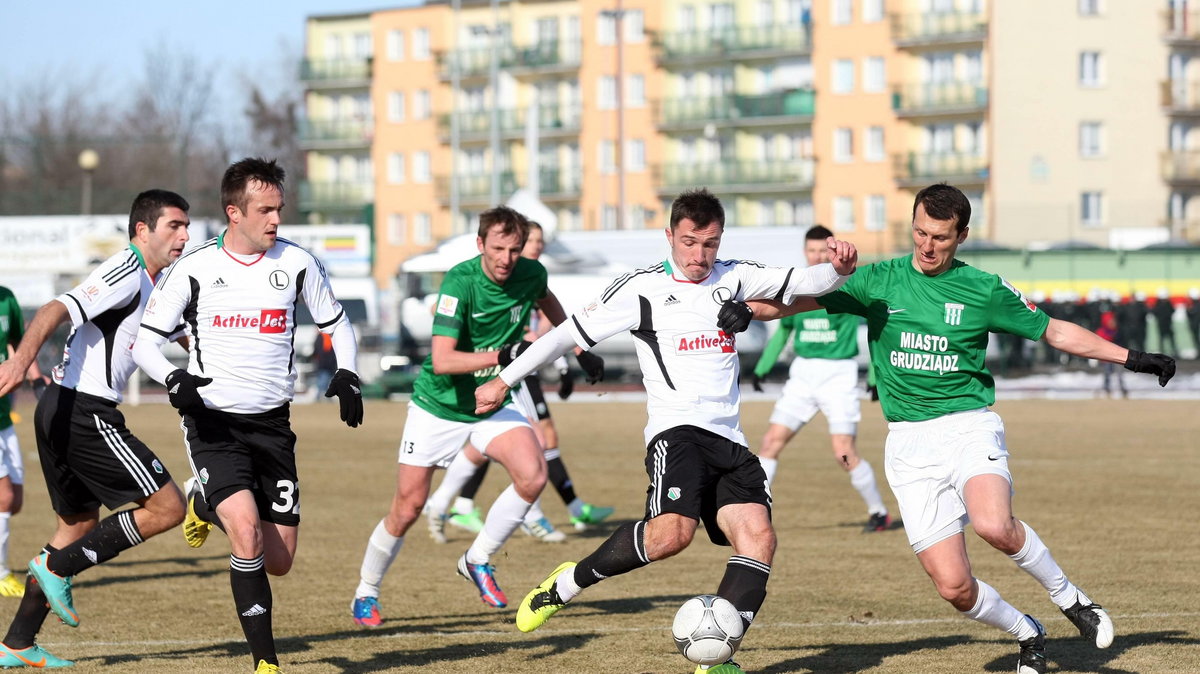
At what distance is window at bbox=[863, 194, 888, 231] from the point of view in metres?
69.5

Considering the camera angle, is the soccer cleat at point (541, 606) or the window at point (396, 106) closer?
the soccer cleat at point (541, 606)

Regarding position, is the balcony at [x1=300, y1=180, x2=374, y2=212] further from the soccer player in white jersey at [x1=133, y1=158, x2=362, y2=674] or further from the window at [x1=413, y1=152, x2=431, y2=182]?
the soccer player in white jersey at [x1=133, y1=158, x2=362, y2=674]

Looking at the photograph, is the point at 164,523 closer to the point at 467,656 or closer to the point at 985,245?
the point at 467,656

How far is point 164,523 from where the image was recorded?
25.1 ft

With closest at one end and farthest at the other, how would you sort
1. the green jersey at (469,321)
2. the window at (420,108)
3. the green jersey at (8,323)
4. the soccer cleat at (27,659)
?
1. the soccer cleat at (27,659)
2. the green jersey at (469,321)
3. the green jersey at (8,323)
4. the window at (420,108)

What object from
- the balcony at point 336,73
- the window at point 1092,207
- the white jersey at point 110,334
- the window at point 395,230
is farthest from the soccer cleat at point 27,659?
the balcony at point 336,73

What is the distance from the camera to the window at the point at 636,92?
75375 mm

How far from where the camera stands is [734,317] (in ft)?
21.8

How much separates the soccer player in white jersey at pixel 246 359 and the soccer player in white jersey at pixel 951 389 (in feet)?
7.29

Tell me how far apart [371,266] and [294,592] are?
3697cm

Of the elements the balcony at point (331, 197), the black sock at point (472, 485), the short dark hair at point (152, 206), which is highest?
the balcony at point (331, 197)

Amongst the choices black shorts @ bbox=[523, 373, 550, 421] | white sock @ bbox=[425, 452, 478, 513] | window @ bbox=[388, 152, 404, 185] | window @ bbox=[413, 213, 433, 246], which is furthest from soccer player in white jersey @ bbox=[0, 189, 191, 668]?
window @ bbox=[388, 152, 404, 185]

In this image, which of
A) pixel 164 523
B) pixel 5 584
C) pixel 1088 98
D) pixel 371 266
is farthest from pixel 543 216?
pixel 1088 98

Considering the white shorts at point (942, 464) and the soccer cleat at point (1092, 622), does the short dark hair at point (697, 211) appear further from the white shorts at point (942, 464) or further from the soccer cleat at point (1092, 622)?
the soccer cleat at point (1092, 622)
